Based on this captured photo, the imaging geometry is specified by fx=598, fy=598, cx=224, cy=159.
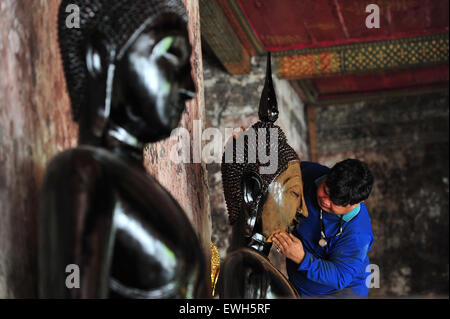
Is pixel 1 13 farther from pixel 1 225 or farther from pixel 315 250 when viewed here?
pixel 315 250

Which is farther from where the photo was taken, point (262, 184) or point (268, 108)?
point (268, 108)

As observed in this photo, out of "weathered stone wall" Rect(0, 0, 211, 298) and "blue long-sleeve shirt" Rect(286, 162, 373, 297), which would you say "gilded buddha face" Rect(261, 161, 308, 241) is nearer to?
"blue long-sleeve shirt" Rect(286, 162, 373, 297)

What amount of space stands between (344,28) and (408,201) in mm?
3509

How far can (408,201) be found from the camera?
8172 millimetres

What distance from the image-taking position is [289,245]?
7.29ft

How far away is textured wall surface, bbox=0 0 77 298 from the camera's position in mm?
1045

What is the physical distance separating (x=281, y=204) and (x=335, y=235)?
742 mm

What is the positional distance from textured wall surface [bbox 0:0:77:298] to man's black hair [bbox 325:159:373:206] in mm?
1496

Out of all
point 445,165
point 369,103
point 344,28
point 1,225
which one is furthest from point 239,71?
point 1,225

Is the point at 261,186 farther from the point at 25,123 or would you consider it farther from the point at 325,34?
the point at 325,34

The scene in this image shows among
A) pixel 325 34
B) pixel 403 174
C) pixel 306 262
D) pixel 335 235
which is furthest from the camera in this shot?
pixel 403 174

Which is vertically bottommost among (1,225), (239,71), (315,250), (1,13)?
(315,250)

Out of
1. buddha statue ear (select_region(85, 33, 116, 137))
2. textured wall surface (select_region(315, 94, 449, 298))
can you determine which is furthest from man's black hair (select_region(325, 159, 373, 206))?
textured wall surface (select_region(315, 94, 449, 298))

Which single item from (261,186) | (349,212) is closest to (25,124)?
(261,186)
